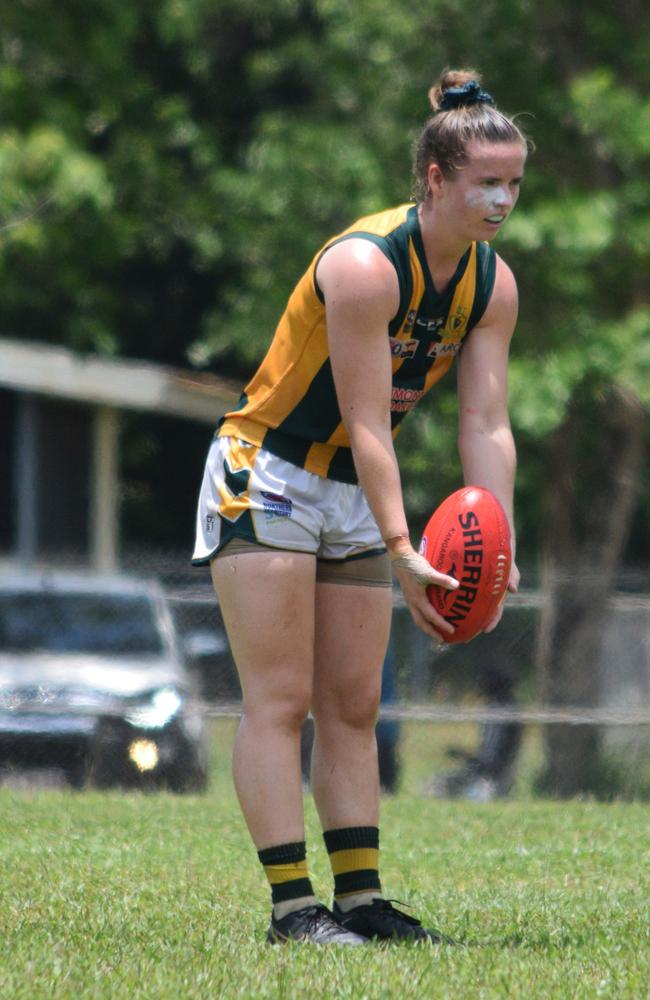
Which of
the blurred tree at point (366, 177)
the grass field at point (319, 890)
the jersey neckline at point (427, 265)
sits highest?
the blurred tree at point (366, 177)

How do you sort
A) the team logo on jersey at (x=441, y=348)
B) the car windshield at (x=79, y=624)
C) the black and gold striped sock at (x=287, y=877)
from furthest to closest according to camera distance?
the car windshield at (x=79, y=624) → the team logo on jersey at (x=441, y=348) → the black and gold striped sock at (x=287, y=877)

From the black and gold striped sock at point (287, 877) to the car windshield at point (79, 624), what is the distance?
7.26 m

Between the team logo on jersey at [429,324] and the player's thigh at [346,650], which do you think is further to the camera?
the player's thigh at [346,650]

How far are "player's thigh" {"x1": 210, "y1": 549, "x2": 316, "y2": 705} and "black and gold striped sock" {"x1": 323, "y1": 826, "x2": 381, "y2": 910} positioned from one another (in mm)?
419

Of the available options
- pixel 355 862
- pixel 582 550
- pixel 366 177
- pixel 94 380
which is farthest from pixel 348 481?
pixel 94 380

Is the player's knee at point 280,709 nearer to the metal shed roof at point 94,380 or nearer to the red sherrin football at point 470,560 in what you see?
the red sherrin football at point 470,560

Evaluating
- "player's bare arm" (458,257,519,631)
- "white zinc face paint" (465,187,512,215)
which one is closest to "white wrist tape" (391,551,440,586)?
"player's bare arm" (458,257,519,631)

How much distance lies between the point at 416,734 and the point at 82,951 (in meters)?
7.45

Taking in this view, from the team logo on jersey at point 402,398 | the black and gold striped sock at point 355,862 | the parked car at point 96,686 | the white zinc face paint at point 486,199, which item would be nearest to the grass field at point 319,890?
the black and gold striped sock at point 355,862

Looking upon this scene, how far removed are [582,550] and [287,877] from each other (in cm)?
1173

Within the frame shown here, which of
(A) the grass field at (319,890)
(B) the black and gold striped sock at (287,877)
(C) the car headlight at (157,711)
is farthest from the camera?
(C) the car headlight at (157,711)

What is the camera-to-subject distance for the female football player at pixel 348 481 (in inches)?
165

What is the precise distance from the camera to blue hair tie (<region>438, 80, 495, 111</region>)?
431 centimetres

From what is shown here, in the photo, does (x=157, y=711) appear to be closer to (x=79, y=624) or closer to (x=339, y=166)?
(x=79, y=624)
